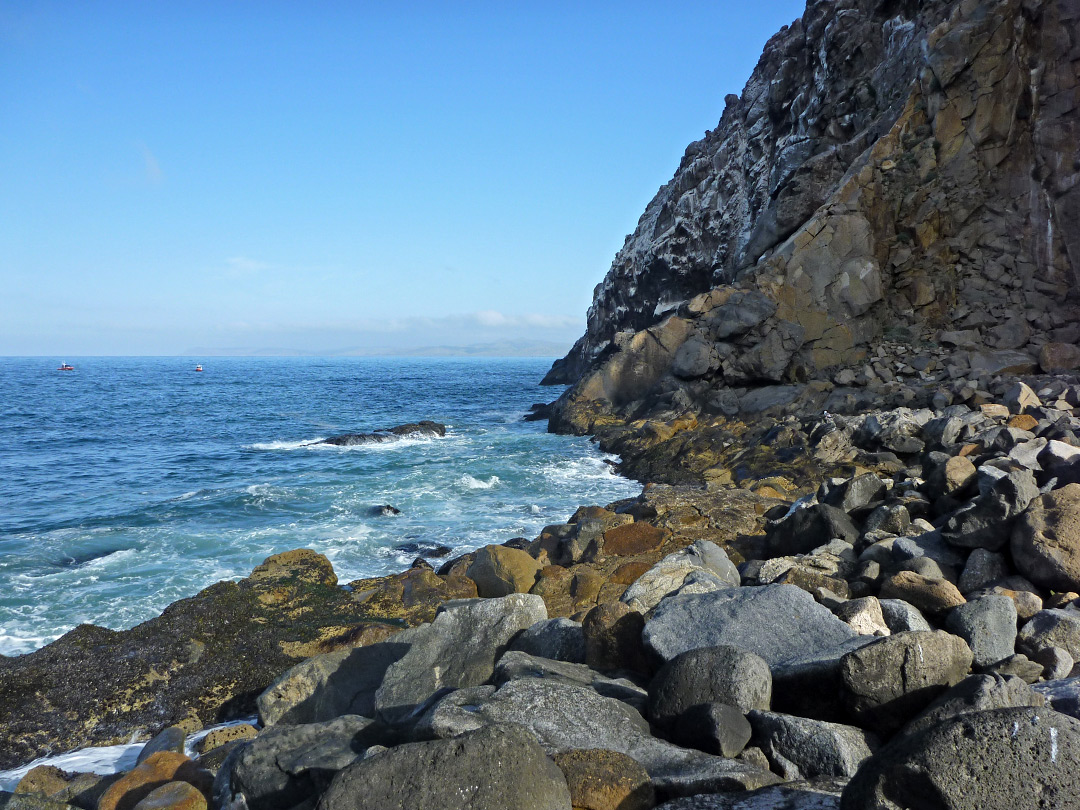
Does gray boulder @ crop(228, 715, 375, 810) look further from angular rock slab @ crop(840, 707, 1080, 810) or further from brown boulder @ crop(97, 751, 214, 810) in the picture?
angular rock slab @ crop(840, 707, 1080, 810)

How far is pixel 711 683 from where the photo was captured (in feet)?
14.8

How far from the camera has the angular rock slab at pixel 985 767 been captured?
9.35 feet

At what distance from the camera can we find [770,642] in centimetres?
541

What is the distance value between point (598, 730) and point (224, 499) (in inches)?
752

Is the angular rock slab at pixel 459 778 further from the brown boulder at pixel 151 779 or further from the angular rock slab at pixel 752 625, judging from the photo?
the brown boulder at pixel 151 779

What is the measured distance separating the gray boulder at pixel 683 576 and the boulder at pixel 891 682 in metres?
2.46

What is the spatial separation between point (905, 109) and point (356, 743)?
31.4m

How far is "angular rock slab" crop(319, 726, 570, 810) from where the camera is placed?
3.31 metres

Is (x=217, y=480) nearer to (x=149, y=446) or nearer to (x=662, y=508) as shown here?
(x=149, y=446)

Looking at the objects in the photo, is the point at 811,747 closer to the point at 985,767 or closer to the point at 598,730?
the point at 985,767

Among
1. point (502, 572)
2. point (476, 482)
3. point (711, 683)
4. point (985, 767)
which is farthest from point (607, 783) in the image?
point (476, 482)

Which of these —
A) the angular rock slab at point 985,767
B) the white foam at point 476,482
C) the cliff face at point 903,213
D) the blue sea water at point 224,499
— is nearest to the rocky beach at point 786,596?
the angular rock slab at point 985,767

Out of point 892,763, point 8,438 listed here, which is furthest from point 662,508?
point 8,438

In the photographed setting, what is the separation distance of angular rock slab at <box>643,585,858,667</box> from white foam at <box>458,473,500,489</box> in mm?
16214
